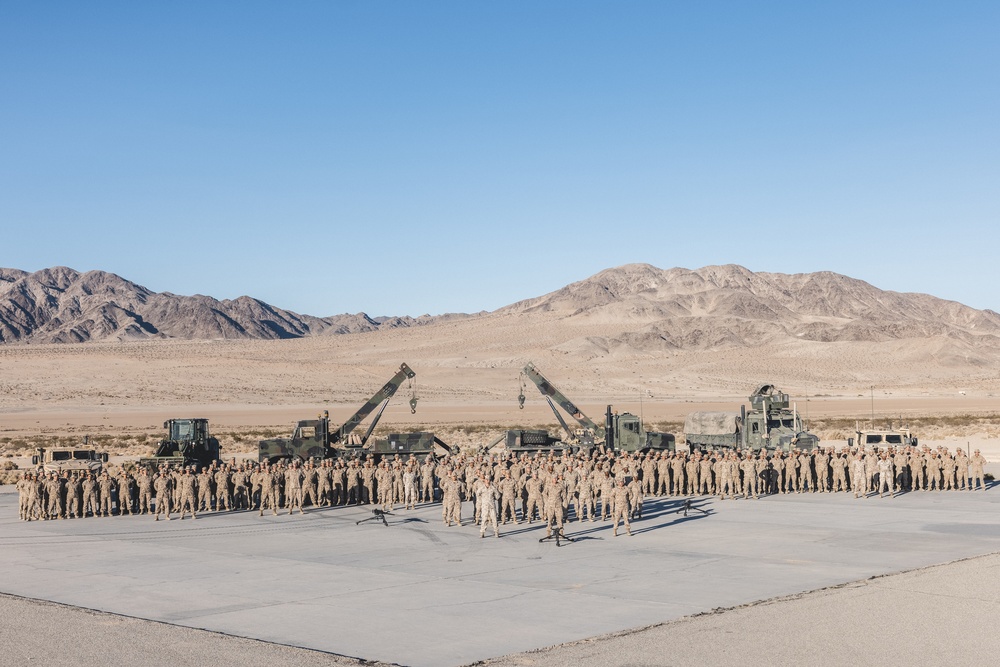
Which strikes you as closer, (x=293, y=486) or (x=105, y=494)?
(x=105, y=494)

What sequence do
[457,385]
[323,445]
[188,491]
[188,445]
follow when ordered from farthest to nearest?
[457,385] → [323,445] → [188,445] → [188,491]

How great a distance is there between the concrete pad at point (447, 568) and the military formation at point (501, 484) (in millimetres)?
659

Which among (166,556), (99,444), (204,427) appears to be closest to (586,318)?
(99,444)

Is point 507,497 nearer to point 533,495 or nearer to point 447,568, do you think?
point 533,495

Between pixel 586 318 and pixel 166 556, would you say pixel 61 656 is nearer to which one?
pixel 166 556

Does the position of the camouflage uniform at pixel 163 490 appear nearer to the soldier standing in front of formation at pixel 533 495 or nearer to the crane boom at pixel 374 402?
the soldier standing in front of formation at pixel 533 495

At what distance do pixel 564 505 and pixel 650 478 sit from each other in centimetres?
815

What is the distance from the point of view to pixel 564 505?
20.0 meters

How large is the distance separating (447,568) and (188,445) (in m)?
16.0

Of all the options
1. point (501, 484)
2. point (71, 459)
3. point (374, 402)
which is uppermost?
point (374, 402)

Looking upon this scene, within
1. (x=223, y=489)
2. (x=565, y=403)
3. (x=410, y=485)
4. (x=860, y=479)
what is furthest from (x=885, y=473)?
(x=223, y=489)

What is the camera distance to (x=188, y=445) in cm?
3047

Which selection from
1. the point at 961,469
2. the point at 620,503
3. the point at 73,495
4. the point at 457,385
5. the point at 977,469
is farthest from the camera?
the point at 457,385

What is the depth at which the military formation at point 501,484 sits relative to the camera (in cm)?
2170
